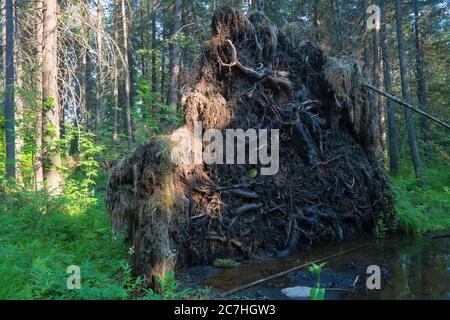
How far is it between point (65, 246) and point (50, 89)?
4.06 m

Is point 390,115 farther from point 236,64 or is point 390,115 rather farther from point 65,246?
point 65,246

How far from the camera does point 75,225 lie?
24.1 ft

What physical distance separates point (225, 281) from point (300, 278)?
112 cm

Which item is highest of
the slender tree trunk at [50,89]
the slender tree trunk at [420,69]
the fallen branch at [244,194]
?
the slender tree trunk at [420,69]

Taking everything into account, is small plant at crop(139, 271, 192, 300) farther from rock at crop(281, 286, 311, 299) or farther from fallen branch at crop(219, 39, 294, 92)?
fallen branch at crop(219, 39, 294, 92)

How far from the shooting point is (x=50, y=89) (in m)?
8.66

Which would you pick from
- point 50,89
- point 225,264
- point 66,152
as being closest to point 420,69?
point 225,264

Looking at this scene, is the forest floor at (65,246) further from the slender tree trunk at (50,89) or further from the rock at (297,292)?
the rock at (297,292)

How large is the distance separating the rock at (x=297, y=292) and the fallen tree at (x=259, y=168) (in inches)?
67.0

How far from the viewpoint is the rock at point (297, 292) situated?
477 centimetres

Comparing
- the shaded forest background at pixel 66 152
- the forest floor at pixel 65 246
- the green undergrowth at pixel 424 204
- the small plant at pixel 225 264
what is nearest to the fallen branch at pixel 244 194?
the small plant at pixel 225 264

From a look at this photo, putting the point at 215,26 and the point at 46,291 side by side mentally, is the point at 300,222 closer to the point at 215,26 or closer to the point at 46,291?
the point at 215,26

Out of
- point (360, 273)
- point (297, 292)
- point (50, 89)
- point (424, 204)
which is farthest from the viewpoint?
point (424, 204)
